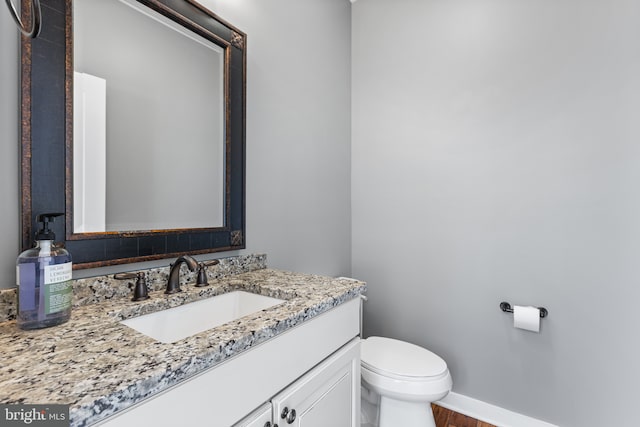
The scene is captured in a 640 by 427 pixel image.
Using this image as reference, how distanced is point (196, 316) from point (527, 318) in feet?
5.08

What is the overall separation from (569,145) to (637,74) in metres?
0.37

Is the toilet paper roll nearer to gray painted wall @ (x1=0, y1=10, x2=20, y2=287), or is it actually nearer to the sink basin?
the sink basin

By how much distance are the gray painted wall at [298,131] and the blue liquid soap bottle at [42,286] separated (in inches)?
8.5

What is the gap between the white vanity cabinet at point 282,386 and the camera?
1.84 feet

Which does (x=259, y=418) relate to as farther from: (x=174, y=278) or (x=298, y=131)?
(x=298, y=131)

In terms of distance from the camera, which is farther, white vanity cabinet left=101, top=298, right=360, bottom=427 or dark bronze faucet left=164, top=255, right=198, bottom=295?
dark bronze faucet left=164, top=255, right=198, bottom=295

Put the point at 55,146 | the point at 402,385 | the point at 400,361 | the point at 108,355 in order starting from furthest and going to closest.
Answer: the point at 400,361 → the point at 402,385 → the point at 55,146 → the point at 108,355

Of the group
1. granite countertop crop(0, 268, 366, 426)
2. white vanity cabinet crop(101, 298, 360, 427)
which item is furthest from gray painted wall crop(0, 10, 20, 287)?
white vanity cabinet crop(101, 298, 360, 427)

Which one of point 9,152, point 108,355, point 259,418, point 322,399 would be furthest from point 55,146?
point 322,399

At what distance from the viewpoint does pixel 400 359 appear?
1.49m

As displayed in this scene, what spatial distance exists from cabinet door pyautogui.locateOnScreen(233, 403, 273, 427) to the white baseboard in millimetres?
1478

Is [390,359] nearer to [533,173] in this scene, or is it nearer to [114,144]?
[533,173]

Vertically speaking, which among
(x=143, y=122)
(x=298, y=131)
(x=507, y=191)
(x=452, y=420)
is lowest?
(x=452, y=420)

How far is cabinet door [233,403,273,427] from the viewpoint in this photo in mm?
696
